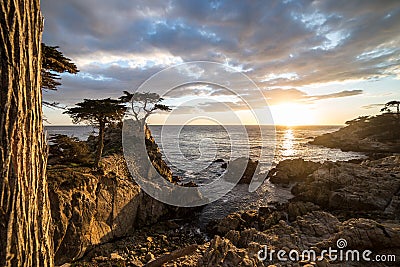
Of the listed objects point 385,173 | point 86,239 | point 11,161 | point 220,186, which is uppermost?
point 11,161

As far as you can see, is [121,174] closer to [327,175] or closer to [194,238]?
[194,238]

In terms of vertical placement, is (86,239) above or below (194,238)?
above

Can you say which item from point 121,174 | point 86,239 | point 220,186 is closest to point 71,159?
point 121,174

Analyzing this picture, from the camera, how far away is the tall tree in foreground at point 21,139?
6.91 feet

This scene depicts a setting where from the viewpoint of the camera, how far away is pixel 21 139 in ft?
7.49

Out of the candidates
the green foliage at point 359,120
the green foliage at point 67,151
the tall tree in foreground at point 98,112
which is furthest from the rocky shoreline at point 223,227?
the green foliage at point 359,120

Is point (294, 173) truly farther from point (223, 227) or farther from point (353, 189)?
point (223, 227)

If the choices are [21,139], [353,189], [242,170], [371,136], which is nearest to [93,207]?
[21,139]

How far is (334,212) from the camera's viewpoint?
12375mm

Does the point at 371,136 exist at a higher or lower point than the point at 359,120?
lower

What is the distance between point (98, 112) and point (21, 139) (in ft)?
29.9

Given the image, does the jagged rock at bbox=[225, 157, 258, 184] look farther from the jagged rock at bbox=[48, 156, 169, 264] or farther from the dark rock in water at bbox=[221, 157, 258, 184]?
the jagged rock at bbox=[48, 156, 169, 264]

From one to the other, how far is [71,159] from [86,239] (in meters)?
4.57

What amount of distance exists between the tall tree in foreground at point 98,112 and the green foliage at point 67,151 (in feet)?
3.25
